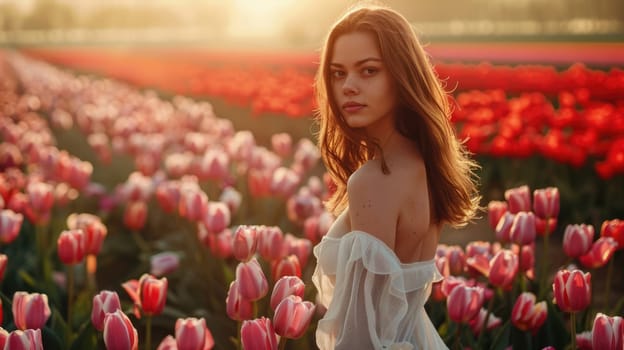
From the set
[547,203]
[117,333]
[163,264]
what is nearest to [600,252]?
[547,203]

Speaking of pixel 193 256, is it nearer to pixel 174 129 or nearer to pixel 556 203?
pixel 556 203

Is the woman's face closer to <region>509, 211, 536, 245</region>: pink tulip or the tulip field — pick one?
the tulip field

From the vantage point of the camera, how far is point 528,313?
8.79ft

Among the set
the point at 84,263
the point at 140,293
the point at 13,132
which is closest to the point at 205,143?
the point at 84,263

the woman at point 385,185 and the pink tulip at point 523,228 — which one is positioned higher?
the woman at point 385,185

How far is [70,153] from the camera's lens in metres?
7.68

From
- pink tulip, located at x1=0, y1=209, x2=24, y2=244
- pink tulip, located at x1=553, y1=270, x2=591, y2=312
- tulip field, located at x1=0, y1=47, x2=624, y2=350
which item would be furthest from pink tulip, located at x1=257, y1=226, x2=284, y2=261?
pink tulip, located at x1=0, y1=209, x2=24, y2=244

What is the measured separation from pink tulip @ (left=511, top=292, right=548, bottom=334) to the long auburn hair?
1.51ft

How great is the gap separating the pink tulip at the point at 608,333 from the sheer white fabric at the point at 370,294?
54 cm

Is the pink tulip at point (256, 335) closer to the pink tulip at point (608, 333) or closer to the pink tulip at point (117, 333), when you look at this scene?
→ the pink tulip at point (117, 333)

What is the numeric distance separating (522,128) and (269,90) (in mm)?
3853

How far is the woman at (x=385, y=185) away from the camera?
2.09 m

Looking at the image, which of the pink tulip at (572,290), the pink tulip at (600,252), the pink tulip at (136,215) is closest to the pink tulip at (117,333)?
the pink tulip at (572,290)

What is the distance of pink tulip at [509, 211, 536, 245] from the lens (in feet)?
9.61
